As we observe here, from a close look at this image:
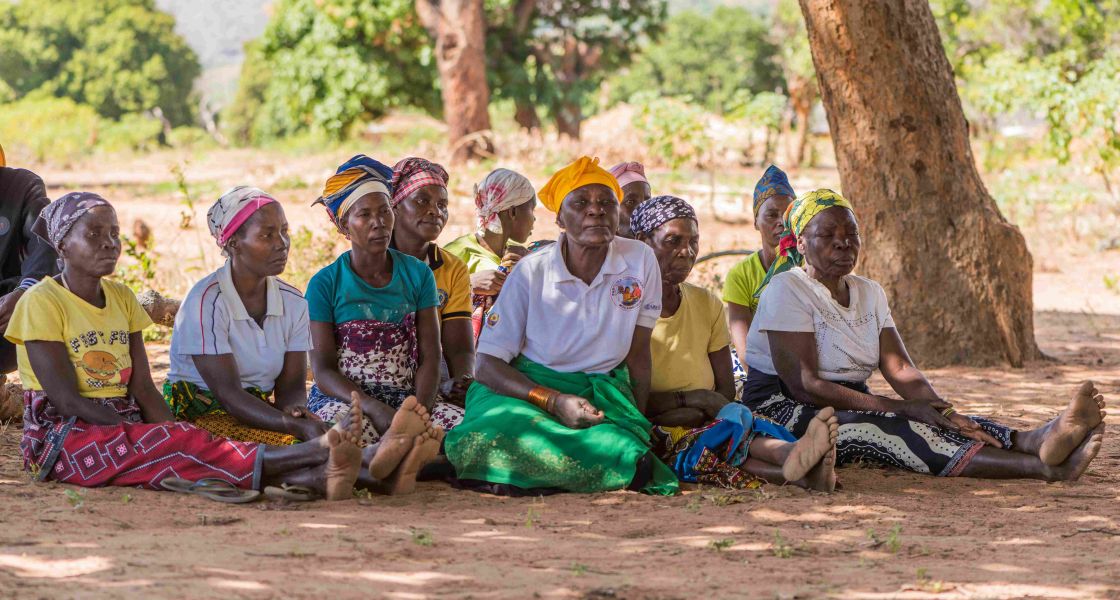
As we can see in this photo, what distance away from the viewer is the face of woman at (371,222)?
194 inches

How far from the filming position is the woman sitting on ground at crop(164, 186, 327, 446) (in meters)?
4.57

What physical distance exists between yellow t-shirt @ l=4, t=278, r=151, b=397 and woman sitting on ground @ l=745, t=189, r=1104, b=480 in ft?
8.31

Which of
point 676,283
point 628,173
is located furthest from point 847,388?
point 628,173

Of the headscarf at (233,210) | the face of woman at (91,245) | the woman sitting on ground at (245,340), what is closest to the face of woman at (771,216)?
the woman sitting on ground at (245,340)

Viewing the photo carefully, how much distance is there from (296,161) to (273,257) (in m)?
19.3

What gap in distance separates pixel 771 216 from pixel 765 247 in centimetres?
16

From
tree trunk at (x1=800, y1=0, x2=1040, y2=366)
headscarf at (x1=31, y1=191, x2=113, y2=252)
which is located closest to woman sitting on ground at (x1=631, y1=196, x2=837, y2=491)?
headscarf at (x1=31, y1=191, x2=113, y2=252)

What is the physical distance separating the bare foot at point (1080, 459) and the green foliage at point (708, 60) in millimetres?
39012

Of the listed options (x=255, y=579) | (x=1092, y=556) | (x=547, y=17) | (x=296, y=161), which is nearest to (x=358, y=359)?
(x=255, y=579)

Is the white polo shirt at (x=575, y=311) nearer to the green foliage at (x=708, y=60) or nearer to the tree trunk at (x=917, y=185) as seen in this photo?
the tree trunk at (x=917, y=185)

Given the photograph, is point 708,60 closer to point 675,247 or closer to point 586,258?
point 675,247

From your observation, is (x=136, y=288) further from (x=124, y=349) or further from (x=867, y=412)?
(x=867, y=412)

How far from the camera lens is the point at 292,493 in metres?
4.26

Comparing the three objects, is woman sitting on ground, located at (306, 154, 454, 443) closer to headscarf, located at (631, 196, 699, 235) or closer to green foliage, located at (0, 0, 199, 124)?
headscarf, located at (631, 196, 699, 235)
